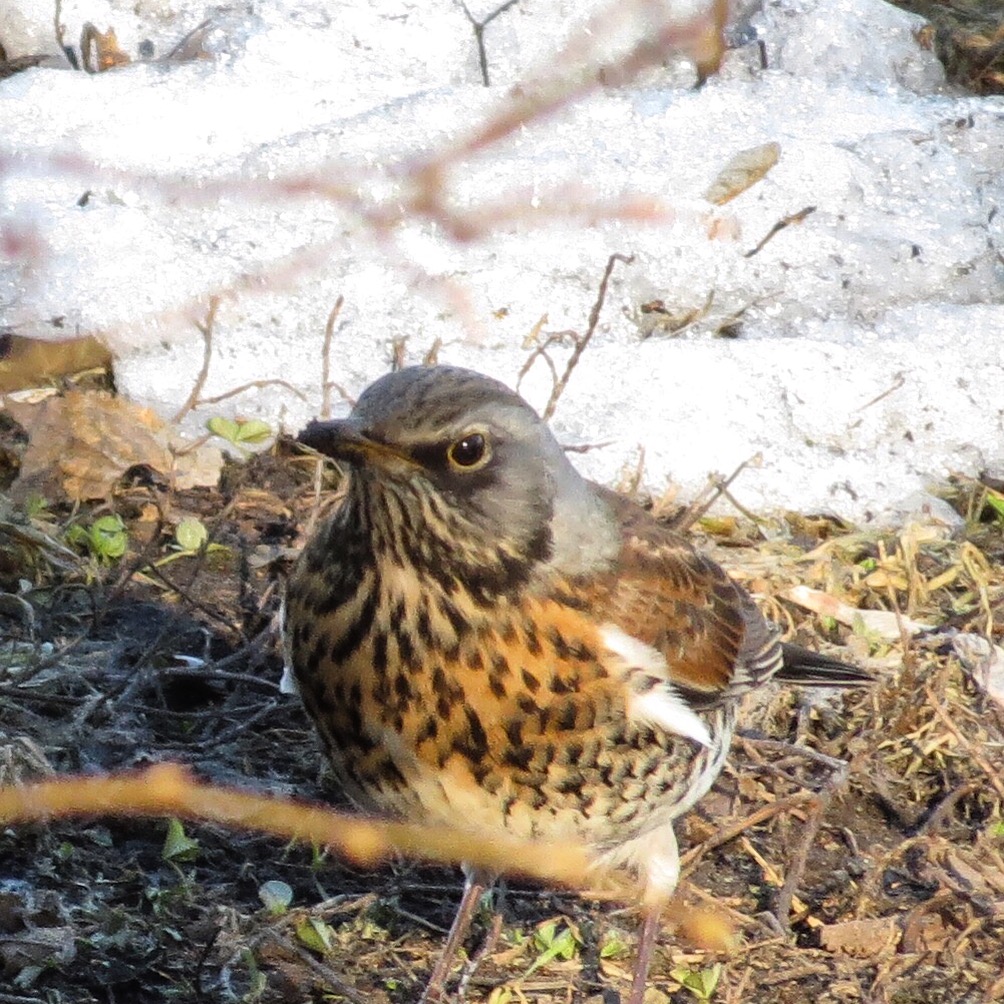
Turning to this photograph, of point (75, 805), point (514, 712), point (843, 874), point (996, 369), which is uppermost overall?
point (75, 805)

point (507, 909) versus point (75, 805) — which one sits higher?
point (75, 805)

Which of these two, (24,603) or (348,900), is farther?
(24,603)

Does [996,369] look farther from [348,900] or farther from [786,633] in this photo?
[348,900]

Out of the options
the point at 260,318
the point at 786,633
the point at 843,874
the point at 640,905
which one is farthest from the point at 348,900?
the point at 260,318

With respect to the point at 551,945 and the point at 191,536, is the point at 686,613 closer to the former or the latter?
the point at 551,945

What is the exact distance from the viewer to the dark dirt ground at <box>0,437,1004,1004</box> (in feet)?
12.7

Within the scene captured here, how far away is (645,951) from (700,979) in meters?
0.15

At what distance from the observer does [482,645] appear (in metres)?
3.41

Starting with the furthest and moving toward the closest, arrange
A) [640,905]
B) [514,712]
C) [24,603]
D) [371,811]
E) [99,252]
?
[99,252], [24,603], [640,905], [371,811], [514,712]

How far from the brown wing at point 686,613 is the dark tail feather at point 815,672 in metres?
0.13

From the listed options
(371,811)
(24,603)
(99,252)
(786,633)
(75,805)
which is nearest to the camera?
(75,805)

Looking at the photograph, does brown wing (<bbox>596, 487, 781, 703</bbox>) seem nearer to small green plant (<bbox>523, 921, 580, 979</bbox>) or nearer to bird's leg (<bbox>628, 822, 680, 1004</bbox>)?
bird's leg (<bbox>628, 822, 680, 1004</bbox>)

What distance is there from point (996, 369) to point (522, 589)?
3010mm

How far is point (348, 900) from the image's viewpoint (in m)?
4.09
